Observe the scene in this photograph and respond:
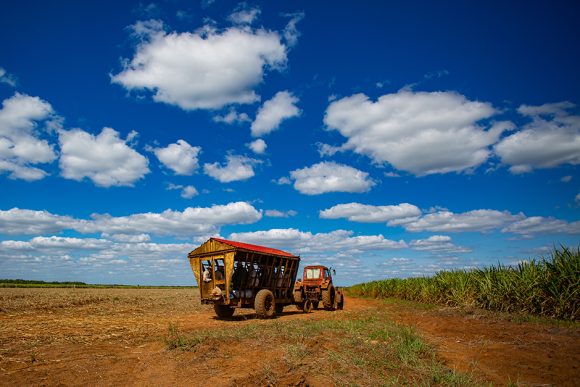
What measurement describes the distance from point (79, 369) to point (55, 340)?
12.7 ft

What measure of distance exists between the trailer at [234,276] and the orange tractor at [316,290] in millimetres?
2635

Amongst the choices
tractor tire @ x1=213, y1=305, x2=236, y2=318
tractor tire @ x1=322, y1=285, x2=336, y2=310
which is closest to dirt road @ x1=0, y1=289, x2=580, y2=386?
tractor tire @ x1=213, y1=305, x2=236, y2=318

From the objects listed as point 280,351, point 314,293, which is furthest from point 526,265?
point 280,351

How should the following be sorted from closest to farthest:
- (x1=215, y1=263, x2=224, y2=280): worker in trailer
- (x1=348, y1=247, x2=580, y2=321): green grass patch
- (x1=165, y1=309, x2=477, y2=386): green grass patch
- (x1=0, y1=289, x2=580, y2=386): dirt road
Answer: (x1=165, y1=309, x2=477, y2=386): green grass patch → (x1=0, y1=289, x2=580, y2=386): dirt road → (x1=348, y1=247, x2=580, y2=321): green grass patch → (x1=215, y1=263, x2=224, y2=280): worker in trailer

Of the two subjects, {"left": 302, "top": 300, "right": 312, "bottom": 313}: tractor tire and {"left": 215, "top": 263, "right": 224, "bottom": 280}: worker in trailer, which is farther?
{"left": 302, "top": 300, "right": 312, "bottom": 313}: tractor tire

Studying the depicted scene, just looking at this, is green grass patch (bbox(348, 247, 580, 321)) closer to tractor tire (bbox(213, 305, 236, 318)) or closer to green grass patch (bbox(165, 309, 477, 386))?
green grass patch (bbox(165, 309, 477, 386))

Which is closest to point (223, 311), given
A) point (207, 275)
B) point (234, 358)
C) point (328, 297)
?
point (207, 275)

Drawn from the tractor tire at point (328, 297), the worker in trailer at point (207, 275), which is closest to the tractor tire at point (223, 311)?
the worker in trailer at point (207, 275)

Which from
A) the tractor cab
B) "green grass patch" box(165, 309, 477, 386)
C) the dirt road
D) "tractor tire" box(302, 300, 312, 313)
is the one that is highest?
the tractor cab

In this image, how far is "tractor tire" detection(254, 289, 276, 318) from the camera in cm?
1592

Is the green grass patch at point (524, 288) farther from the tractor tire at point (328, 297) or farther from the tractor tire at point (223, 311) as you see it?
the tractor tire at point (223, 311)

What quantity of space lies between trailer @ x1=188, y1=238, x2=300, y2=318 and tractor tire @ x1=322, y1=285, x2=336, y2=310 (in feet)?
11.2

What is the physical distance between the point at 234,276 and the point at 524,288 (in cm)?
1257

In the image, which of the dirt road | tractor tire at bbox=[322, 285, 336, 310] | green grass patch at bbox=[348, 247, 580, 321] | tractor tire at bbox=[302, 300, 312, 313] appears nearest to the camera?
the dirt road
